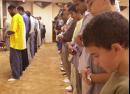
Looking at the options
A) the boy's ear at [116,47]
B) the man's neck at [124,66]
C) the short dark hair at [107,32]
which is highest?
the short dark hair at [107,32]

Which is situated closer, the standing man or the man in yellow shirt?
the man in yellow shirt

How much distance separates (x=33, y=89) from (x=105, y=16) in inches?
185

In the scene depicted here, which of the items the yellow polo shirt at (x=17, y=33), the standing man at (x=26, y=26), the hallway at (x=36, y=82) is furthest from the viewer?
the standing man at (x=26, y=26)

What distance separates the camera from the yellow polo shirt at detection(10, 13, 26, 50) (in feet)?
21.0

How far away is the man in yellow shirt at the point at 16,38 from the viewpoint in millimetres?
6422

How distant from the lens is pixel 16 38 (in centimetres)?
648

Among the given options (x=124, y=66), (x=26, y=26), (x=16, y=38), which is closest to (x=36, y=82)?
(x=16, y=38)

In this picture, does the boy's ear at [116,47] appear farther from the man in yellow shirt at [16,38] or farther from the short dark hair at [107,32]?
the man in yellow shirt at [16,38]

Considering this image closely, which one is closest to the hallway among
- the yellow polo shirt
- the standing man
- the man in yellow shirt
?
the standing man

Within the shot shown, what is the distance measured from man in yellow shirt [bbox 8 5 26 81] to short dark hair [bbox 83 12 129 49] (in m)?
5.14

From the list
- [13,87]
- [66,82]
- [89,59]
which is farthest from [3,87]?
[89,59]

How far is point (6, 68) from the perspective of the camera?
8734 millimetres

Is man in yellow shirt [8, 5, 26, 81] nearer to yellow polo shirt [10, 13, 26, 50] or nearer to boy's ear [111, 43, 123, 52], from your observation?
yellow polo shirt [10, 13, 26, 50]

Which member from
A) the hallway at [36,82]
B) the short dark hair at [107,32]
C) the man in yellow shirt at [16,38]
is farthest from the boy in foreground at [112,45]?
the man in yellow shirt at [16,38]
